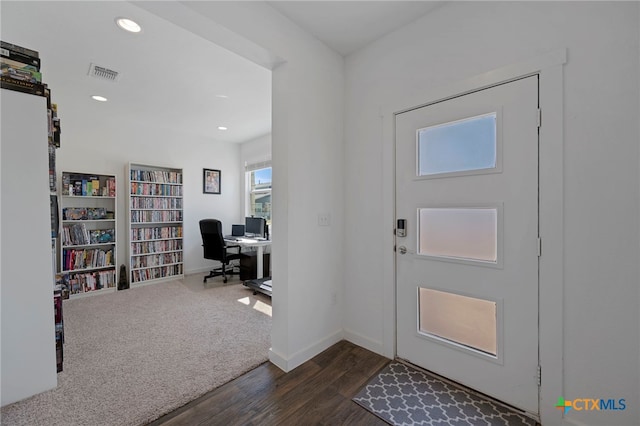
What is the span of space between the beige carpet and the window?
7.09 ft

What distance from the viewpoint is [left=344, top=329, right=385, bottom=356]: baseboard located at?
212 centimetres

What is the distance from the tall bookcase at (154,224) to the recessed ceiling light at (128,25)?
274 centimetres

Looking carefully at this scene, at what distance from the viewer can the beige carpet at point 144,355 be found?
1.55 m

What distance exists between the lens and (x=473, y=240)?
1.69m

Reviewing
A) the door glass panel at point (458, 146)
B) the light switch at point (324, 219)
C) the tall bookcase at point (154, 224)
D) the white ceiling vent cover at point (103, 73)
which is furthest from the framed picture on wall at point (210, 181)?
the door glass panel at point (458, 146)

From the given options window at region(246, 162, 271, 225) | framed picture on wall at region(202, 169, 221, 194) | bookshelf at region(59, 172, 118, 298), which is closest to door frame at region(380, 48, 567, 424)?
window at region(246, 162, 271, 225)

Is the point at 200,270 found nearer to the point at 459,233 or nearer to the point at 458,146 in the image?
the point at 459,233

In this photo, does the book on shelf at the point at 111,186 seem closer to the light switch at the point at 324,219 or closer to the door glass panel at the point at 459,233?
the light switch at the point at 324,219

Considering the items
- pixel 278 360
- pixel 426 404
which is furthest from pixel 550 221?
pixel 278 360

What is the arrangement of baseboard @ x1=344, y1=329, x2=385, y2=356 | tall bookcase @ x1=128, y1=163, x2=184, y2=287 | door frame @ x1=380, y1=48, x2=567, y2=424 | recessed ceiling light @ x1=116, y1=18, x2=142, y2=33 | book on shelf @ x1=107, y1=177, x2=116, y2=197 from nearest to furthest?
1. door frame @ x1=380, y1=48, x2=567, y2=424
2. recessed ceiling light @ x1=116, y1=18, x2=142, y2=33
3. baseboard @ x1=344, y1=329, x2=385, y2=356
4. book on shelf @ x1=107, y1=177, x2=116, y2=197
5. tall bookcase @ x1=128, y1=163, x2=184, y2=287

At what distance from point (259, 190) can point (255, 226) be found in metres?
0.93

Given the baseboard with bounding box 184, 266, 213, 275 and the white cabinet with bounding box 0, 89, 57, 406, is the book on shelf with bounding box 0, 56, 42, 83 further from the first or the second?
the baseboard with bounding box 184, 266, 213, 275

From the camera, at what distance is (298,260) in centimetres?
202

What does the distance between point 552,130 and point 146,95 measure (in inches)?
160
